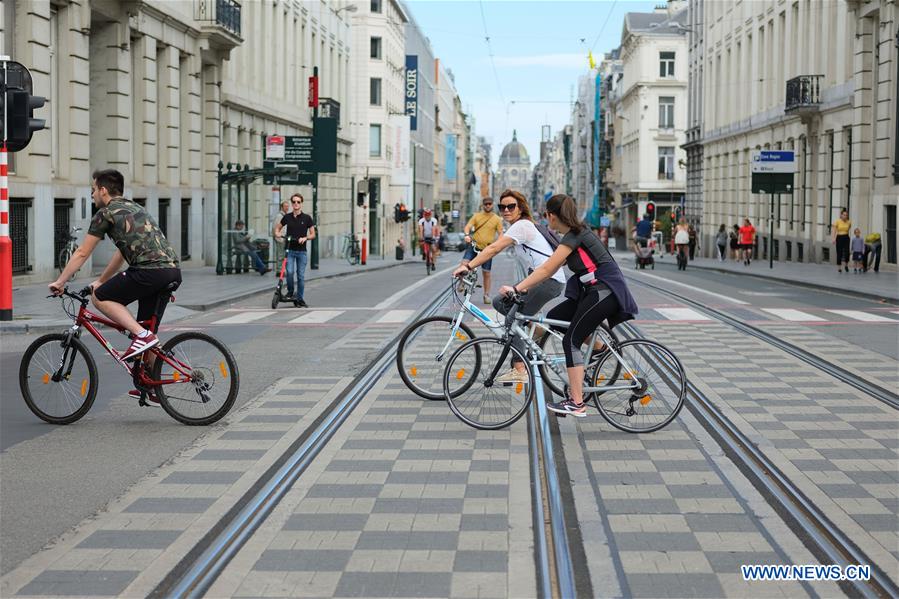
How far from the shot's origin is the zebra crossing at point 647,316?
1898 centimetres

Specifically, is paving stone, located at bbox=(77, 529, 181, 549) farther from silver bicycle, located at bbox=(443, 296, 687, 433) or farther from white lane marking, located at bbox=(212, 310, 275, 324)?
white lane marking, located at bbox=(212, 310, 275, 324)

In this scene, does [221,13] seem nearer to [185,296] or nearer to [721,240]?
[185,296]

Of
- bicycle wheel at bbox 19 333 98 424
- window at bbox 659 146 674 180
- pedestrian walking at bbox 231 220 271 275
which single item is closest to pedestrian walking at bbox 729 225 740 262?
pedestrian walking at bbox 231 220 271 275

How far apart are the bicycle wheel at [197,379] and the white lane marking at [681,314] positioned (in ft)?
35.8

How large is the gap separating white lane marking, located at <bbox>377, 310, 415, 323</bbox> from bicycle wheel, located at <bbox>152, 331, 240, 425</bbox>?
9291 millimetres

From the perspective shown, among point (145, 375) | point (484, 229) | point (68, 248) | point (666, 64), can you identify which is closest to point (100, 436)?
point (145, 375)

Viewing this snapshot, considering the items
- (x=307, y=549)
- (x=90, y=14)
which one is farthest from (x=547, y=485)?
(x=90, y=14)

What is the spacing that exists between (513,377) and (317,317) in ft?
34.5

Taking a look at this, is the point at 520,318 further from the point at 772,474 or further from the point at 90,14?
the point at 90,14

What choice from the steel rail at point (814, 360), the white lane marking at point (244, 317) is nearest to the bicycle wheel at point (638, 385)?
the steel rail at point (814, 360)

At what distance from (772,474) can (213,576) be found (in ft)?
12.1

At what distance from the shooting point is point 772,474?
306 inches

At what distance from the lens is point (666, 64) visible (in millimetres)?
94125

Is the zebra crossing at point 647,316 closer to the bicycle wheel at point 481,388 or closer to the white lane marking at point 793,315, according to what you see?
the white lane marking at point 793,315
